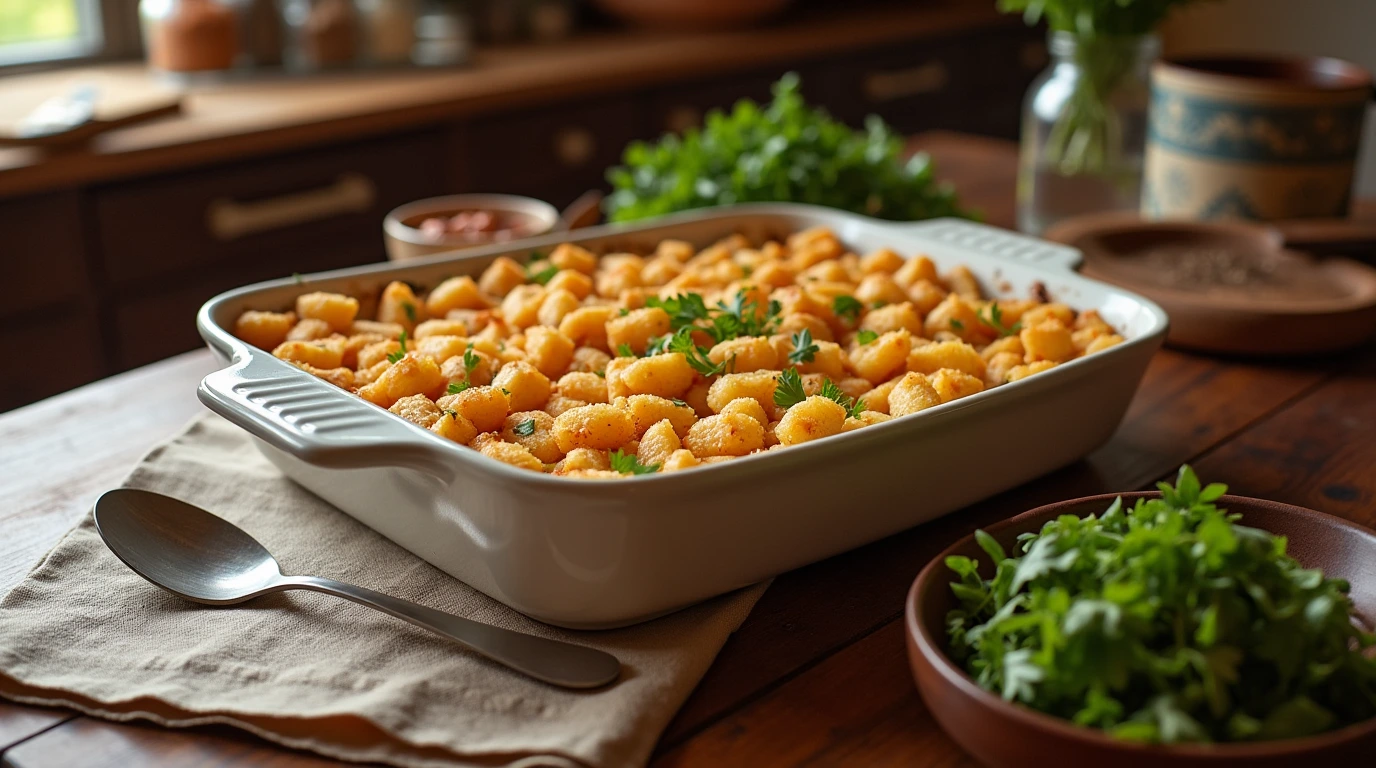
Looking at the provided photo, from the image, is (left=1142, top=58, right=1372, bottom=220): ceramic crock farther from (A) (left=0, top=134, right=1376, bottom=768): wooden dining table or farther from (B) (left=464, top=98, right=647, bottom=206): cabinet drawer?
(B) (left=464, top=98, right=647, bottom=206): cabinet drawer

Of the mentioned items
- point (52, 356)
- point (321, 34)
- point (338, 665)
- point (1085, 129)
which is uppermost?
point (321, 34)

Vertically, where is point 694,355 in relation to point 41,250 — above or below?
above

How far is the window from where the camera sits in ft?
10.1

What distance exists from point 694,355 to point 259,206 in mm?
1721

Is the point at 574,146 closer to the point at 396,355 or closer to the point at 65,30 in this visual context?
the point at 65,30

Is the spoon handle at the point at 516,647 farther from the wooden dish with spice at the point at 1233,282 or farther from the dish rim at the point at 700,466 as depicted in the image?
the wooden dish with spice at the point at 1233,282

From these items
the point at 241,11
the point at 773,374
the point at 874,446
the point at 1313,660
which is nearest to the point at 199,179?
the point at 241,11

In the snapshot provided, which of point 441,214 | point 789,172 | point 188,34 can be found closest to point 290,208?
point 188,34

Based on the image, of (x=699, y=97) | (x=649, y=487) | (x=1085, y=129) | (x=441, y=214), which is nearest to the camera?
(x=649, y=487)

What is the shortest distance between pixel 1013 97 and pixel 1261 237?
→ 3.07m

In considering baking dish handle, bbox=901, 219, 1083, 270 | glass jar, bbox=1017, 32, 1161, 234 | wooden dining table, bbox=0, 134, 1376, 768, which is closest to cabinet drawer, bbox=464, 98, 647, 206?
glass jar, bbox=1017, 32, 1161, 234

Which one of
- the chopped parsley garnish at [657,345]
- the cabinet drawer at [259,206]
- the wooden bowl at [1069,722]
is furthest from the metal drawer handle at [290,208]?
the wooden bowl at [1069,722]

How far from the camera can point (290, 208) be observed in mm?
2676

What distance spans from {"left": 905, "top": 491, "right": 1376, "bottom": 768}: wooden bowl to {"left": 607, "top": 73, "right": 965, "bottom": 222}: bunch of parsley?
3.28 ft
